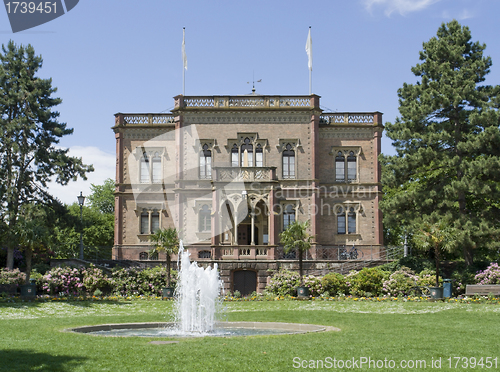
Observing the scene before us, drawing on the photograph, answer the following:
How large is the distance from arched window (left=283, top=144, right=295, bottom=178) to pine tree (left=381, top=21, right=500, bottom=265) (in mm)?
8332

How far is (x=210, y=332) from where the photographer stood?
717 inches

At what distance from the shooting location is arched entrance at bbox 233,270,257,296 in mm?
40094

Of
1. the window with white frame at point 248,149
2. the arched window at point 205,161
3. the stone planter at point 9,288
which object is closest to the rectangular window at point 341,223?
the window with white frame at point 248,149

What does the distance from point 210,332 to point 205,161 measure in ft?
95.6

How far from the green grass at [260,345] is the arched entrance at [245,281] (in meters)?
16.7

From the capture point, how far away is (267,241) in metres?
45.3

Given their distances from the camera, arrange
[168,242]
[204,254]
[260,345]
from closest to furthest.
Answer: [260,345]
[168,242]
[204,254]

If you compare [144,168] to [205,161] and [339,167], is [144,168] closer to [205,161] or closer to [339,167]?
[205,161]

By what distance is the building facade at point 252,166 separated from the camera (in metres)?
45.5

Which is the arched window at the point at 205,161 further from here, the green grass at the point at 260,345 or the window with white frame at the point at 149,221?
the green grass at the point at 260,345

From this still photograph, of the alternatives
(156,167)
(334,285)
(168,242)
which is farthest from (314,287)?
(156,167)

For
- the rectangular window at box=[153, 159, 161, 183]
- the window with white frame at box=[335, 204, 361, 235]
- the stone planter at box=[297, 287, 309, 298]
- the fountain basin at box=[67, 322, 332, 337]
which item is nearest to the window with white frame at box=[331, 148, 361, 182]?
the window with white frame at box=[335, 204, 361, 235]

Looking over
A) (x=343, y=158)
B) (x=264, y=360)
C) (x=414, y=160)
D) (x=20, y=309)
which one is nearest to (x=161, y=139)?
(x=343, y=158)

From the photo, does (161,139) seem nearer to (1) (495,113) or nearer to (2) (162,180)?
(2) (162,180)
